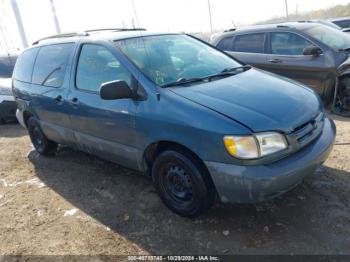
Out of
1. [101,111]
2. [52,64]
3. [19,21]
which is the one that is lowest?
[19,21]

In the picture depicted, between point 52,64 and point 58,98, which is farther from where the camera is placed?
point 52,64

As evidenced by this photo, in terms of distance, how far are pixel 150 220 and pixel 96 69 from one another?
68.5 inches

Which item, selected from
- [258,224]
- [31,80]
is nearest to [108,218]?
[258,224]

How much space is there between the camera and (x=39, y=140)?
5.68 metres

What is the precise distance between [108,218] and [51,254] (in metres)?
0.66

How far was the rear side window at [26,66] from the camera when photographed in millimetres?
5309

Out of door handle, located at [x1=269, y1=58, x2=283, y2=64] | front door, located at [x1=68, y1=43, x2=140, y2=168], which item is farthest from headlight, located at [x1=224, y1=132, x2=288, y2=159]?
door handle, located at [x1=269, y1=58, x2=283, y2=64]

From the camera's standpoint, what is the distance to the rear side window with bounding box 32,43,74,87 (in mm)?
4480

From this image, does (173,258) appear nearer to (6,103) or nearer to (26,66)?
(26,66)

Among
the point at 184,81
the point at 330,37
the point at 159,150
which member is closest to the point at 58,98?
the point at 159,150

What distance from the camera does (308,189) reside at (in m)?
3.70

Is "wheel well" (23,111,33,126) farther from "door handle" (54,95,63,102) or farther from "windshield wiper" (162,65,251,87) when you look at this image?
"windshield wiper" (162,65,251,87)

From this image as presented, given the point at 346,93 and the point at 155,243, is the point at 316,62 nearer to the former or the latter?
the point at 346,93

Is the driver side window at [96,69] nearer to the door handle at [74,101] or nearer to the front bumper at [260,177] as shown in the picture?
the door handle at [74,101]
